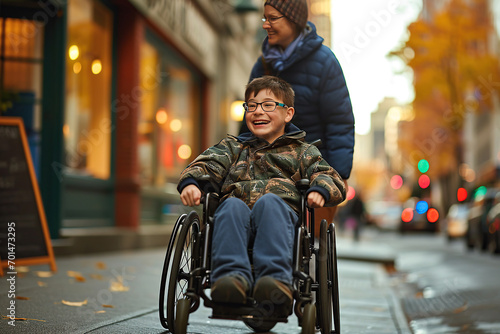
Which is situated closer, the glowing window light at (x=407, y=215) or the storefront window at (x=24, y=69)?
the storefront window at (x=24, y=69)

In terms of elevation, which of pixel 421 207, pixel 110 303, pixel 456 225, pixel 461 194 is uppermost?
pixel 110 303

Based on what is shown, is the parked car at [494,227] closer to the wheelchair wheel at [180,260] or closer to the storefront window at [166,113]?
the storefront window at [166,113]

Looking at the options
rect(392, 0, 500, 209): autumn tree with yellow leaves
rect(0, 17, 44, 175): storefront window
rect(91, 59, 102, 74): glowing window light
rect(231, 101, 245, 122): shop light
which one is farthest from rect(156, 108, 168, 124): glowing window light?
rect(392, 0, 500, 209): autumn tree with yellow leaves

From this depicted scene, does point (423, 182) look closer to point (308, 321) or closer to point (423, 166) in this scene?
point (423, 166)

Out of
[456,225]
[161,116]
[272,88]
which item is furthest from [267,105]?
[456,225]

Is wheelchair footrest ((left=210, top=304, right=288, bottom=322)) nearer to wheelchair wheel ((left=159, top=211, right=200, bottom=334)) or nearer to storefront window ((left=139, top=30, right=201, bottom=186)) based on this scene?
wheelchair wheel ((left=159, top=211, right=200, bottom=334))

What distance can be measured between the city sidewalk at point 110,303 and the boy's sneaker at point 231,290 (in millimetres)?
964

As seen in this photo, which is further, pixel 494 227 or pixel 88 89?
pixel 494 227

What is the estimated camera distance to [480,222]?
18.7 meters

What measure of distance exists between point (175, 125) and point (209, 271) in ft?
40.9

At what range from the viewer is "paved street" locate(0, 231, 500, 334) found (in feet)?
15.3

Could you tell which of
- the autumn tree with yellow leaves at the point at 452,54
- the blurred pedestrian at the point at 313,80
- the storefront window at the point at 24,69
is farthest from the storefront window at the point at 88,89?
the autumn tree with yellow leaves at the point at 452,54

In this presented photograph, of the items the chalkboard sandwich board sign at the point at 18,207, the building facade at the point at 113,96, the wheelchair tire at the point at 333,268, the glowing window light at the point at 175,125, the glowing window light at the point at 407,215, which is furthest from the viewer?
the glowing window light at the point at 407,215

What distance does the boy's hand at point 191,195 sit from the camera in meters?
3.85
